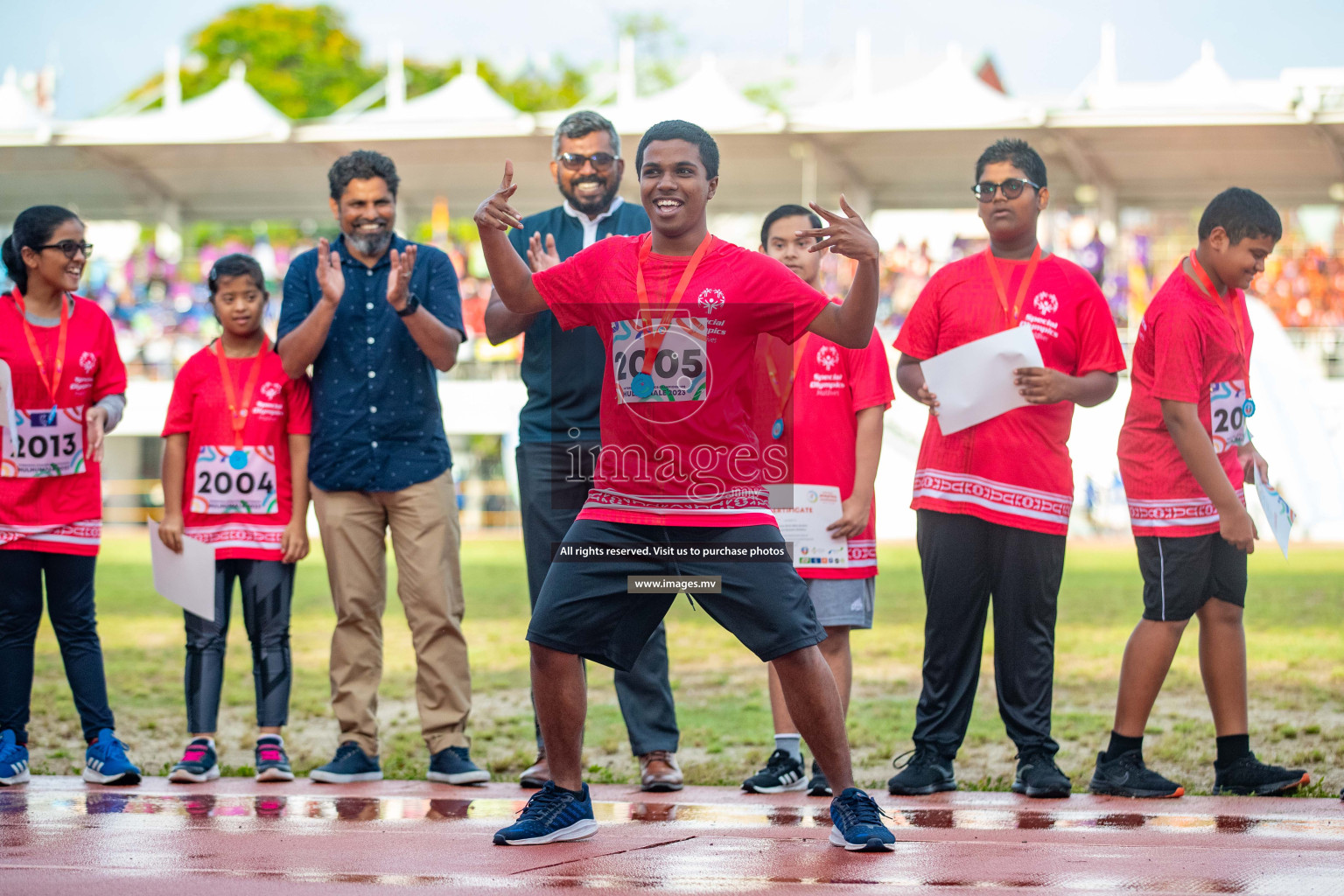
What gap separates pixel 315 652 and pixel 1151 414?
7.08m

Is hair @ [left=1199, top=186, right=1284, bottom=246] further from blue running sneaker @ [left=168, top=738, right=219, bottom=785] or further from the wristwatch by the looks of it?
blue running sneaker @ [left=168, top=738, right=219, bottom=785]

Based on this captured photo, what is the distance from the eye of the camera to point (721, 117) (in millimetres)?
30000

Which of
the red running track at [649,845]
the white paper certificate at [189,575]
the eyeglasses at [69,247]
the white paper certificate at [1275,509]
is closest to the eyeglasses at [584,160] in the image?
the eyeglasses at [69,247]

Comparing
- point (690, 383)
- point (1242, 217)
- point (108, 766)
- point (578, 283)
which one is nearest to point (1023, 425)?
point (1242, 217)

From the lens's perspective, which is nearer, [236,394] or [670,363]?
[670,363]

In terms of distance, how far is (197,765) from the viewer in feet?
18.4

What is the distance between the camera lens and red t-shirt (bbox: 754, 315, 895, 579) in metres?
5.44

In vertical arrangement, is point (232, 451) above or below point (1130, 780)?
above

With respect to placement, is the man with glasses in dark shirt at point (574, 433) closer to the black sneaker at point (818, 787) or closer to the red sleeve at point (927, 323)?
the black sneaker at point (818, 787)

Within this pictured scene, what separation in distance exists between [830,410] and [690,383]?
4.90 ft

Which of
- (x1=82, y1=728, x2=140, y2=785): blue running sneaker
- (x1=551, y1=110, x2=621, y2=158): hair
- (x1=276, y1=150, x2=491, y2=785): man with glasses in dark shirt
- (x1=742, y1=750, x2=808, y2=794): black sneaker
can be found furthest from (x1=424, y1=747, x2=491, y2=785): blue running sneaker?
(x1=551, y1=110, x2=621, y2=158): hair

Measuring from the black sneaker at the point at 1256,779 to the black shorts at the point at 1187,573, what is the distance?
609 mm

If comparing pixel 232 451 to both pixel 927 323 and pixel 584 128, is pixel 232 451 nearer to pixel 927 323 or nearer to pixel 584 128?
pixel 584 128

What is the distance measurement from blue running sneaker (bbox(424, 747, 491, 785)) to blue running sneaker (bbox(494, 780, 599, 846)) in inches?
48.2
